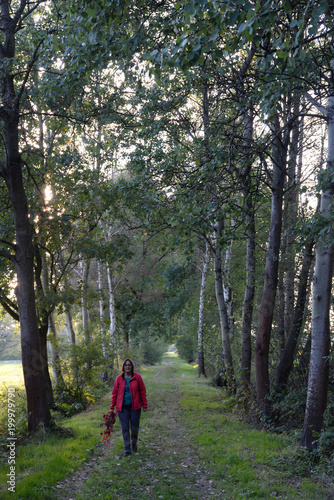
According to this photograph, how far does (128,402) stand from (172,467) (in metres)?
1.46

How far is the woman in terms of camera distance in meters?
7.56

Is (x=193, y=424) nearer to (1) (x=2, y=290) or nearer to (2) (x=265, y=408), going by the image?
(2) (x=265, y=408)

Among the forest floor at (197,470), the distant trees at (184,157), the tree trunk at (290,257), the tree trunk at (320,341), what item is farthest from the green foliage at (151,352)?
the tree trunk at (320,341)

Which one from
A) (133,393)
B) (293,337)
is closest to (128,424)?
(133,393)

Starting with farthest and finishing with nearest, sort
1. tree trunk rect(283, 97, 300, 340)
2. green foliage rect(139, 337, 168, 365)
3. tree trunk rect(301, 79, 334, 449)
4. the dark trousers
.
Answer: green foliage rect(139, 337, 168, 365)
tree trunk rect(283, 97, 300, 340)
the dark trousers
tree trunk rect(301, 79, 334, 449)

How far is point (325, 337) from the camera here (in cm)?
664

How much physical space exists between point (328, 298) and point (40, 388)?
20.4 ft

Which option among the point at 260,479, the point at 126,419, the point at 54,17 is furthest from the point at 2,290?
the point at 260,479

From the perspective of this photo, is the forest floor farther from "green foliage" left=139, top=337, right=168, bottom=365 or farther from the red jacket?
"green foliage" left=139, top=337, right=168, bottom=365

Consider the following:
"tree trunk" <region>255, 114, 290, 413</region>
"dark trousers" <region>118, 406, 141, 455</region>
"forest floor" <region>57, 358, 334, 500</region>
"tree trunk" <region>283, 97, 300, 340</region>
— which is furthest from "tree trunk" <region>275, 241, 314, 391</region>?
"dark trousers" <region>118, 406, 141, 455</region>

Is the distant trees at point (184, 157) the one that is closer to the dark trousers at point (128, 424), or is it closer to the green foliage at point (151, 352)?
the dark trousers at point (128, 424)

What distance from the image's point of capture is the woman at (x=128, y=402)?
756 cm

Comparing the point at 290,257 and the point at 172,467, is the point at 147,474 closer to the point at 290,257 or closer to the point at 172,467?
the point at 172,467

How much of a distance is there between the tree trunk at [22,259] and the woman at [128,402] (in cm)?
184
